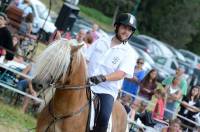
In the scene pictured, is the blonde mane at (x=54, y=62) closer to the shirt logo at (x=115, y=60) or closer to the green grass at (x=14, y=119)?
the shirt logo at (x=115, y=60)

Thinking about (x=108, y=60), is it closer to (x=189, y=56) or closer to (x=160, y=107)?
(x=160, y=107)

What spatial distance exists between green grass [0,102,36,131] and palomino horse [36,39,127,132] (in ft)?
13.7

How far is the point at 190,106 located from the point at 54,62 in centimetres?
865

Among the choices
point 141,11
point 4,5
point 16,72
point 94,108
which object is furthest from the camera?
point 141,11

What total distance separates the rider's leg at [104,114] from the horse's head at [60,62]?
29.0 inches

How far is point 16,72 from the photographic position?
13336mm

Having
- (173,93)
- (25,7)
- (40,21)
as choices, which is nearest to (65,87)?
(173,93)

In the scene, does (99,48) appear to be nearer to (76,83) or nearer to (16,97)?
(76,83)

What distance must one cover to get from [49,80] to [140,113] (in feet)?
24.9

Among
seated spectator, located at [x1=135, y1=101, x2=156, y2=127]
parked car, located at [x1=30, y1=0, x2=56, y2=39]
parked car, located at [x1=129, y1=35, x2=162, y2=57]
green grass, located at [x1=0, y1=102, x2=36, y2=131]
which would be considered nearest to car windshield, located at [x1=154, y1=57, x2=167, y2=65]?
parked car, located at [x1=129, y1=35, x2=162, y2=57]

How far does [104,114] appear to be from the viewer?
26.8 ft

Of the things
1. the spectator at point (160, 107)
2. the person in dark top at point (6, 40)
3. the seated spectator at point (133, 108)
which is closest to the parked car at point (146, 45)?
the spectator at point (160, 107)

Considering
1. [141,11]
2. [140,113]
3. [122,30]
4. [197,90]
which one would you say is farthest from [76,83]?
[141,11]

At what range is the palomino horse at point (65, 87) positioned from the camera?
7230 mm
